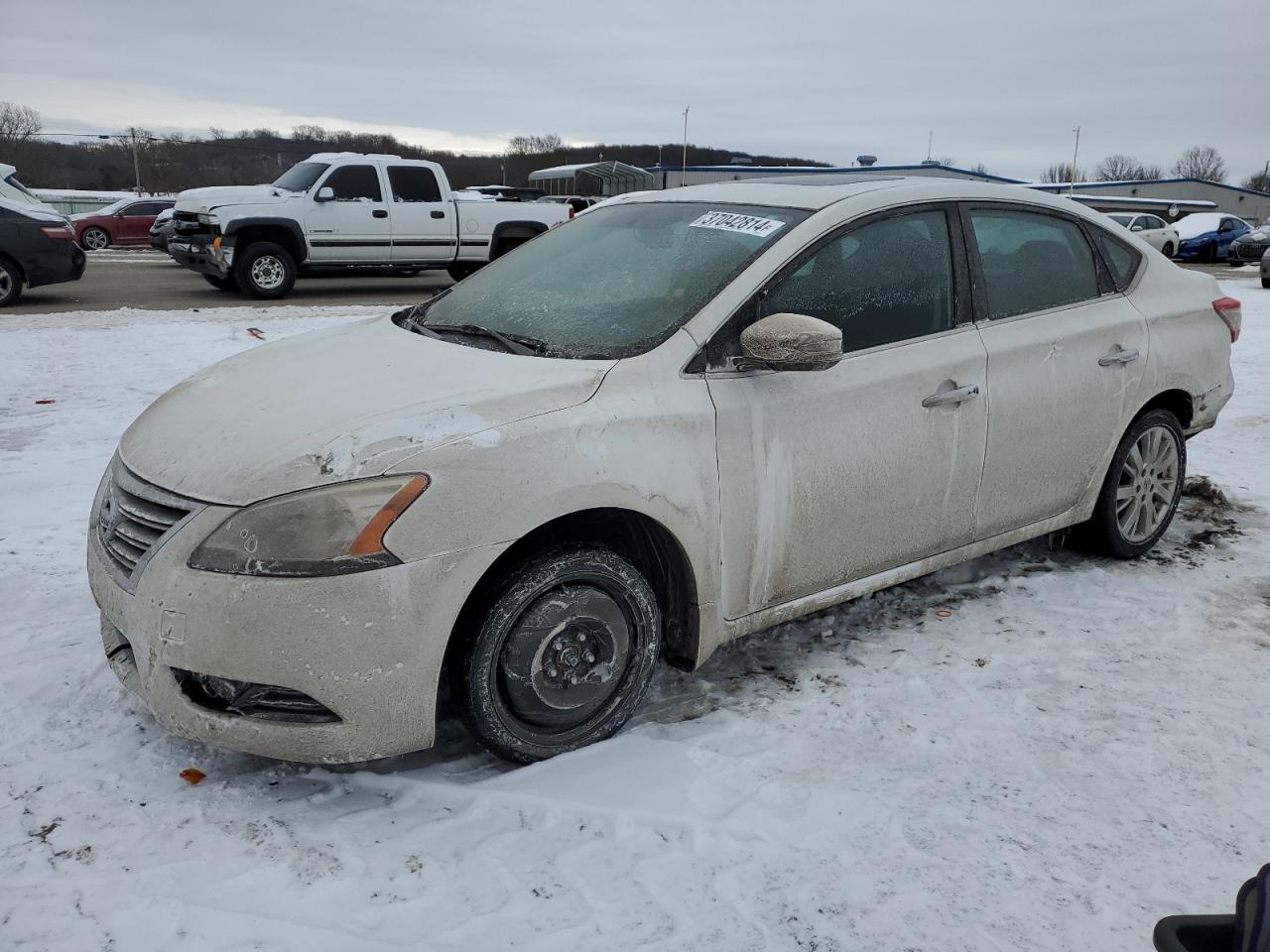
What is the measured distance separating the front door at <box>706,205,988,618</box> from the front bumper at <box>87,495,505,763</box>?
92 centimetres

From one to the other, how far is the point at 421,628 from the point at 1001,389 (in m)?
2.34

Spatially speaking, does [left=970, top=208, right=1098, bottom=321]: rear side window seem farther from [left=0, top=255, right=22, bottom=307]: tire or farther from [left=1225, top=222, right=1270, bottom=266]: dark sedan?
[left=1225, top=222, right=1270, bottom=266]: dark sedan

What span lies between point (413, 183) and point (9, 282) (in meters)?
5.38

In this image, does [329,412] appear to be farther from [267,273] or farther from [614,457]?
[267,273]

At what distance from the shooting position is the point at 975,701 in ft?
10.9

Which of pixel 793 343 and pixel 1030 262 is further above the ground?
pixel 1030 262

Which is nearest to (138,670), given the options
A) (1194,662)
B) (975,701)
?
(975,701)

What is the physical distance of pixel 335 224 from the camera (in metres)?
14.0

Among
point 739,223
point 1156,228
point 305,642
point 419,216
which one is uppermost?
point 1156,228

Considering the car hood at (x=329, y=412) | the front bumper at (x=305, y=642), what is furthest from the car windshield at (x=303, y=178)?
the front bumper at (x=305, y=642)

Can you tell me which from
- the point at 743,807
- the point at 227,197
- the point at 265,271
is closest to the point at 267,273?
the point at 265,271

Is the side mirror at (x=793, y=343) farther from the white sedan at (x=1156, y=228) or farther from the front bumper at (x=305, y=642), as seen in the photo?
the white sedan at (x=1156, y=228)

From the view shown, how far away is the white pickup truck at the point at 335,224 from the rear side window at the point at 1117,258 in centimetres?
1156

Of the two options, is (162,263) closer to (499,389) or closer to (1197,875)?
(499,389)
